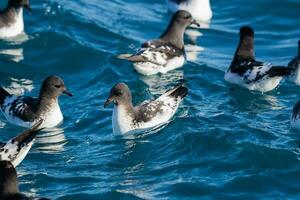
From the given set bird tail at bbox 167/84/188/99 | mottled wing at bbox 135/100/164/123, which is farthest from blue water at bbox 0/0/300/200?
bird tail at bbox 167/84/188/99

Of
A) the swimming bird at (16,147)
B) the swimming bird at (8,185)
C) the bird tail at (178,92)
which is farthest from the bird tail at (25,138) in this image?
the bird tail at (178,92)

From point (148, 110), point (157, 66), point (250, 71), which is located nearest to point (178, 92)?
point (148, 110)

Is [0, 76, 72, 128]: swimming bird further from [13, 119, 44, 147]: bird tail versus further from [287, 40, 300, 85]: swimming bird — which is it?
[287, 40, 300, 85]: swimming bird

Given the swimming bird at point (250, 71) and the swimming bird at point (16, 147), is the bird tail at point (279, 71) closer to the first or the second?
the swimming bird at point (250, 71)

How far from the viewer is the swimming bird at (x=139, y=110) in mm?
14352

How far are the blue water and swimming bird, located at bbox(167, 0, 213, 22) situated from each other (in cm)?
36

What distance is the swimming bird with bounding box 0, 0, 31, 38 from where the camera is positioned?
19.8 metres

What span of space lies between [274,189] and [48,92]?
176 inches

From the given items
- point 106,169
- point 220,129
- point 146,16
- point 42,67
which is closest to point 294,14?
point 146,16

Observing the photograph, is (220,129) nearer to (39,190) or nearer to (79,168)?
(79,168)

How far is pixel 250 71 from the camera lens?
16.6m

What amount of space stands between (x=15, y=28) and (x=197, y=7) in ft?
14.4

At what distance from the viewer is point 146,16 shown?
2238cm

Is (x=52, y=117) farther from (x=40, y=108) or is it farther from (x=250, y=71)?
(x=250, y=71)
